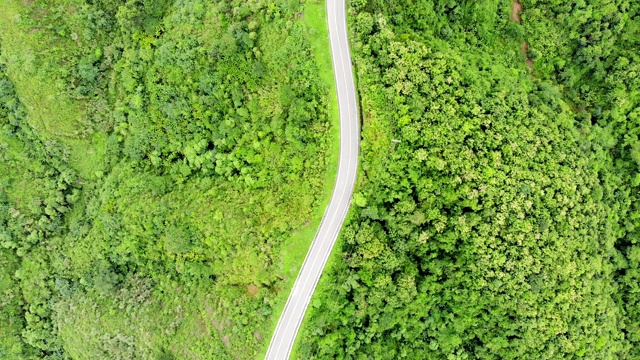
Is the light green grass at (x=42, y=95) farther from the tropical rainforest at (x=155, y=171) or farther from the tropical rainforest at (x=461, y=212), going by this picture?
the tropical rainforest at (x=461, y=212)

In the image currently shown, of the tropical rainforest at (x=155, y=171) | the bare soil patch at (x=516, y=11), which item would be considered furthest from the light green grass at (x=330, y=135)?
the bare soil patch at (x=516, y=11)

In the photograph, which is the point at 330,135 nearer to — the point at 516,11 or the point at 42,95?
the point at 516,11

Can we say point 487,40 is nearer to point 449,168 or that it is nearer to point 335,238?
point 449,168

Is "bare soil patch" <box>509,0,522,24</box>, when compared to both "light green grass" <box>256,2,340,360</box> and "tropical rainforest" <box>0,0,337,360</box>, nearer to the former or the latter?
"light green grass" <box>256,2,340,360</box>

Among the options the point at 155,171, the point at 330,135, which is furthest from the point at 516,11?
the point at 155,171

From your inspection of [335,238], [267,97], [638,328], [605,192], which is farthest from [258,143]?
[638,328]
